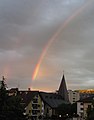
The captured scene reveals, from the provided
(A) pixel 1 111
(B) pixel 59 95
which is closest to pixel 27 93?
(B) pixel 59 95

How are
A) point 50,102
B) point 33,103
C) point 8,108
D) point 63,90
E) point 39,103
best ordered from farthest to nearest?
point 63,90
point 50,102
point 39,103
point 33,103
point 8,108

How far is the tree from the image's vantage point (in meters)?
40.7

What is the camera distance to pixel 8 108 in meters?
41.4

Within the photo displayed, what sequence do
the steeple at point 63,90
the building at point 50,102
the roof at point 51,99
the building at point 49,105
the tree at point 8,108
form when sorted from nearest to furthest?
1. the tree at point 8,108
2. the building at point 49,105
3. the building at point 50,102
4. the roof at point 51,99
5. the steeple at point 63,90

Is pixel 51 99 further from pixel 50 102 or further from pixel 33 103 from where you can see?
pixel 33 103

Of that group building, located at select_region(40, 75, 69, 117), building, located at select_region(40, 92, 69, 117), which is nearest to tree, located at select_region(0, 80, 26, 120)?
building, located at select_region(40, 92, 69, 117)

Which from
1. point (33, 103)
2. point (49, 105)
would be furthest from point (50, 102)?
point (33, 103)

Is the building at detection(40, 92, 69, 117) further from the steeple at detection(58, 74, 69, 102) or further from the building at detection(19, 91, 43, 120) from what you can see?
the steeple at detection(58, 74, 69, 102)

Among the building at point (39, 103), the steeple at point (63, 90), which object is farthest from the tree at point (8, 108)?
the steeple at point (63, 90)

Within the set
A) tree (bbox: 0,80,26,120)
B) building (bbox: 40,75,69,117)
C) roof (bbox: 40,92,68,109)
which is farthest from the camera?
roof (bbox: 40,92,68,109)

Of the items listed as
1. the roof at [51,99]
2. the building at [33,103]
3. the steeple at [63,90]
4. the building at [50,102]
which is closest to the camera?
the building at [33,103]

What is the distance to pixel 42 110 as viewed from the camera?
105500 mm

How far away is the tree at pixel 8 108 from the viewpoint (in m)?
40.7

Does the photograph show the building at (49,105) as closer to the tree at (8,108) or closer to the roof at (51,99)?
the roof at (51,99)
